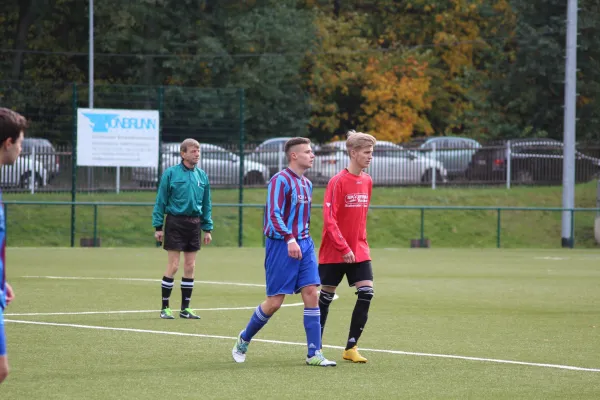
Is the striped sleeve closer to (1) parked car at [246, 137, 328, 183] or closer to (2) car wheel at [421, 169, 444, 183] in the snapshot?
(1) parked car at [246, 137, 328, 183]

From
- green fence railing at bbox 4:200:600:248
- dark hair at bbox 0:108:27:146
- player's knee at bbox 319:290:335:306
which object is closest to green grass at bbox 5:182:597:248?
green fence railing at bbox 4:200:600:248

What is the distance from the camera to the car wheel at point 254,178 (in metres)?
36.0

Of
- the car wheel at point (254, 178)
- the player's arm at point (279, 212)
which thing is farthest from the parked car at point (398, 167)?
the player's arm at point (279, 212)

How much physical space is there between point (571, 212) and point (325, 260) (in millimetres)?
22357

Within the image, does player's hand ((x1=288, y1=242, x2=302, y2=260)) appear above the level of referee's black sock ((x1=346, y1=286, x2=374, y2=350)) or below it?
above

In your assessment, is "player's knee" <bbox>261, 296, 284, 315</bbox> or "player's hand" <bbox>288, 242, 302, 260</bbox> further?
"player's knee" <bbox>261, 296, 284, 315</bbox>

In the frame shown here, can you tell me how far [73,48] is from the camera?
5466cm

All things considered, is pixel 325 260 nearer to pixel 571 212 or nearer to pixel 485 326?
pixel 485 326

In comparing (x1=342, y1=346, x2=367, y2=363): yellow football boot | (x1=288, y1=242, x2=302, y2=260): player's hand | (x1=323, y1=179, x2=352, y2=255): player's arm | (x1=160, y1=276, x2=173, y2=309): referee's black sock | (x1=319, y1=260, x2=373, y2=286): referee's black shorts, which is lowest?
(x1=342, y1=346, x2=367, y2=363): yellow football boot

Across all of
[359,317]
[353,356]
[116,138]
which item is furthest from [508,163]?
[353,356]

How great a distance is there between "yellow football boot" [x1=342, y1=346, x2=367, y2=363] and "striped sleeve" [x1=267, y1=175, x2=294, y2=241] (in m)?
1.11

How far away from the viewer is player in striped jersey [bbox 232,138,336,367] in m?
9.45

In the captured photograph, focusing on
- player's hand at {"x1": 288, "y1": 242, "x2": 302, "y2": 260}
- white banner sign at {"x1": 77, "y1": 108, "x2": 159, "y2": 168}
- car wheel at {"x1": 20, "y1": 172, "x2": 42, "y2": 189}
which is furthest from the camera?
car wheel at {"x1": 20, "y1": 172, "x2": 42, "y2": 189}

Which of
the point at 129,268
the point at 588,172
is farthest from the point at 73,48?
the point at 129,268
